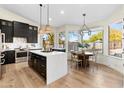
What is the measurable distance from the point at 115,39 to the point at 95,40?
1506 millimetres

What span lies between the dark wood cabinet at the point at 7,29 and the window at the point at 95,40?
4312 mm

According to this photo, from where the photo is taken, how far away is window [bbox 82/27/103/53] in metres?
6.39

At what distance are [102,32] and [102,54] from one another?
1214 millimetres

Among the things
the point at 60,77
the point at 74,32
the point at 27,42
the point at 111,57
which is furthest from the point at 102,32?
the point at 27,42

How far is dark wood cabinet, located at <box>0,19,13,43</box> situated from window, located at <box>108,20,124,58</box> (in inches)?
213

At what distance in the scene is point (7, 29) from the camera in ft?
20.8

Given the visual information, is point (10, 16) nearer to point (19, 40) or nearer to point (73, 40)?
point (19, 40)

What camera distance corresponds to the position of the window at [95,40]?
639 cm

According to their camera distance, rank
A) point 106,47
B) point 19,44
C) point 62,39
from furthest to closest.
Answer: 1. point 62,39
2. point 19,44
3. point 106,47

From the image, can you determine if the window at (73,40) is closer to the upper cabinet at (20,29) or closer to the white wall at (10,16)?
the upper cabinet at (20,29)

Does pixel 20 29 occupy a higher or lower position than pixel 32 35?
higher

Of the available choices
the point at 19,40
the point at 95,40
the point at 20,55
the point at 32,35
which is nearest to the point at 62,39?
the point at 32,35

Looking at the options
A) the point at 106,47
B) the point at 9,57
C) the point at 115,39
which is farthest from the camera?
the point at 9,57

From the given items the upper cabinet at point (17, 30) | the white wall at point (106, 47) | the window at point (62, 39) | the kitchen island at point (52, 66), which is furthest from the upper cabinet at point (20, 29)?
the white wall at point (106, 47)
